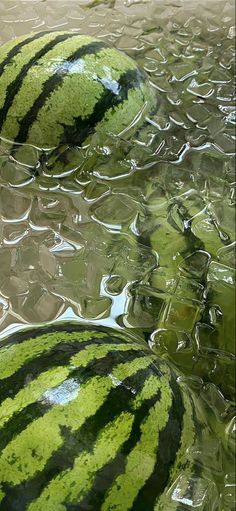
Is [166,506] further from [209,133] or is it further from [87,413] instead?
[209,133]

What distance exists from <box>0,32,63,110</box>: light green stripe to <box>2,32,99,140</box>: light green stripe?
2 cm

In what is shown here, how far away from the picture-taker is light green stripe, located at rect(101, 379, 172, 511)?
0.64 meters

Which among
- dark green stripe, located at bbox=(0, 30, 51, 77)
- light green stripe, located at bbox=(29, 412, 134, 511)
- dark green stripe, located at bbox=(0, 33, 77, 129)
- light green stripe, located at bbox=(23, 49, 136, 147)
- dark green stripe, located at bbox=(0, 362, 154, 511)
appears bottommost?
light green stripe, located at bbox=(29, 412, 134, 511)

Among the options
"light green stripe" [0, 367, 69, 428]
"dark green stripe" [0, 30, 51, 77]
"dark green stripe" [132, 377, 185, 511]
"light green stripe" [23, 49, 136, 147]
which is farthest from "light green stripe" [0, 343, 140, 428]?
"dark green stripe" [0, 30, 51, 77]

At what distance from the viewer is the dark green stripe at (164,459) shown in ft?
2.17

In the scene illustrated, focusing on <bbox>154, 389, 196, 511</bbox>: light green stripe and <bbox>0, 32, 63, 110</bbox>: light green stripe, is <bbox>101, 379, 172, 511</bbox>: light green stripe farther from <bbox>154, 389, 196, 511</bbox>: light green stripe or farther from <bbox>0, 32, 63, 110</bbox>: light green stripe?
<bbox>0, 32, 63, 110</bbox>: light green stripe

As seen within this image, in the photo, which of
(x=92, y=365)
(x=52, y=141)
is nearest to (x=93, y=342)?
(x=92, y=365)

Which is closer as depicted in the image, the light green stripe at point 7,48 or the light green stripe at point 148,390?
the light green stripe at point 148,390

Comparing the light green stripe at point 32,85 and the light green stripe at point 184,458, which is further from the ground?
the light green stripe at point 32,85

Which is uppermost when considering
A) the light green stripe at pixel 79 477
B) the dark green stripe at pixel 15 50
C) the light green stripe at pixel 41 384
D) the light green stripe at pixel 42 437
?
the dark green stripe at pixel 15 50

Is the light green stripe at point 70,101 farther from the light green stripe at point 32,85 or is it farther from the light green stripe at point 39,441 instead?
the light green stripe at point 39,441

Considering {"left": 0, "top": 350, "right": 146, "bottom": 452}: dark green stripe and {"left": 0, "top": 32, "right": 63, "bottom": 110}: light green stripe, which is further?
{"left": 0, "top": 32, "right": 63, "bottom": 110}: light green stripe

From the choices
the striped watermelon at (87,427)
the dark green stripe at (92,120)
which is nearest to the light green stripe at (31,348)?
the striped watermelon at (87,427)

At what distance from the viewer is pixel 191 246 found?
0.92 m
